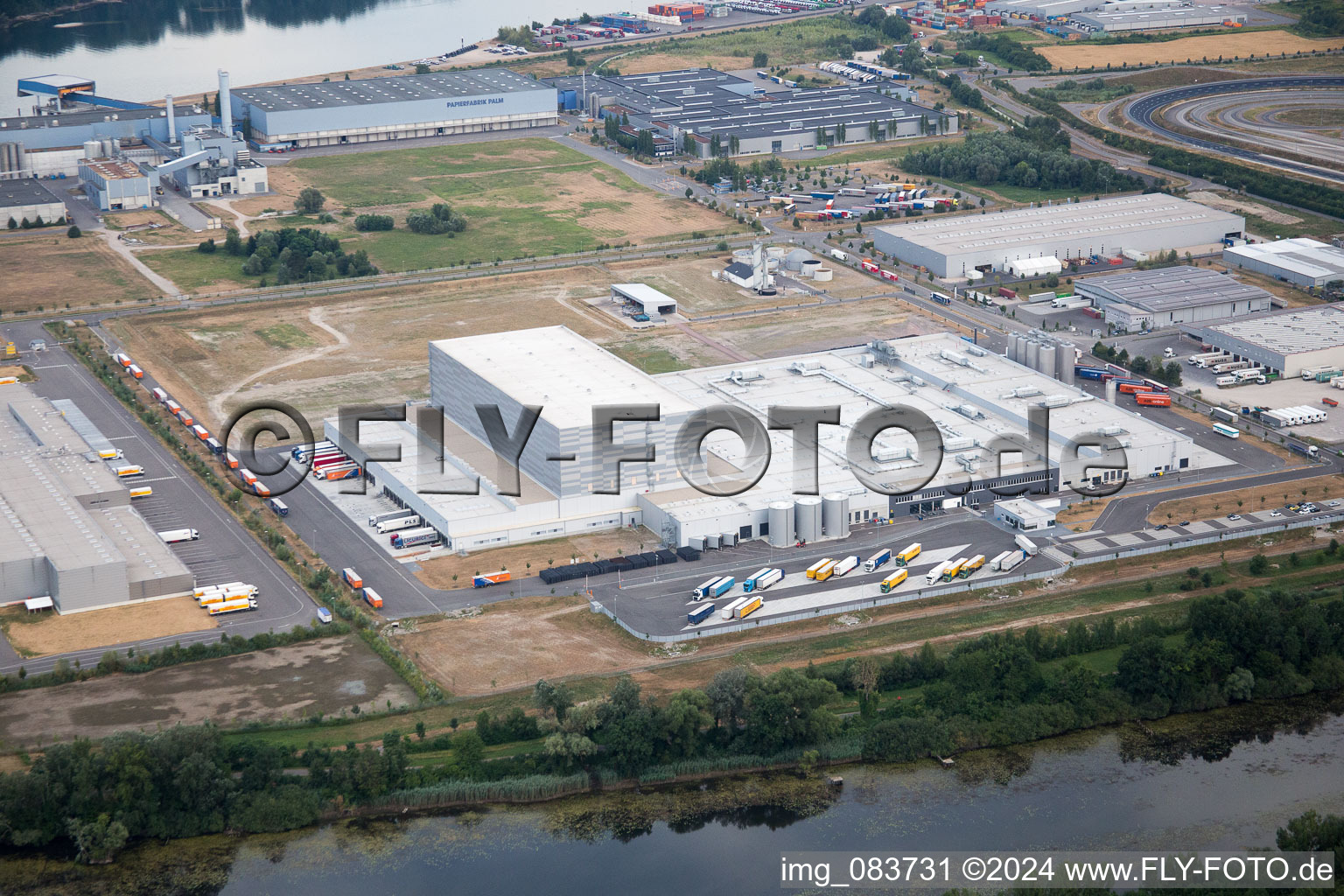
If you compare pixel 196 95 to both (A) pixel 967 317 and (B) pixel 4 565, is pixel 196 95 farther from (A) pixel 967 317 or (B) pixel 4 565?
(B) pixel 4 565

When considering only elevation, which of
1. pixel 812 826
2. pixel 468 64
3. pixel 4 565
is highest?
pixel 468 64

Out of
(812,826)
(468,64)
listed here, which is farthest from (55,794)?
(468,64)

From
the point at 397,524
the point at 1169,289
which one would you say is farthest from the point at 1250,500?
the point at 397,524

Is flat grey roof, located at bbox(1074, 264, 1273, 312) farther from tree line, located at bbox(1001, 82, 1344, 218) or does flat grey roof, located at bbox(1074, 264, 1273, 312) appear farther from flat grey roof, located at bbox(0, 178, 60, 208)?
flat grey roof, located at bbox(0, 178, 60, 208)

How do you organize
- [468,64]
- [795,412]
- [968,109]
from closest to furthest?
[795,412], [968,109], [468,64]

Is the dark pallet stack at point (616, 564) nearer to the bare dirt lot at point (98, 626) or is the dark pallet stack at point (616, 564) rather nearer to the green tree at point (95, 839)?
the bare dirt lot at point (98, 626)

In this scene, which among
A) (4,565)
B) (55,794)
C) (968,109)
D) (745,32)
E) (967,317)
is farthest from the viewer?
(745,32)

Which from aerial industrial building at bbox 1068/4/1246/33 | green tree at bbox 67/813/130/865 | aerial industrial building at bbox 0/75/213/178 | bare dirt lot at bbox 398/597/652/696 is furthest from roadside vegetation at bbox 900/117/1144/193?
green tree at bbox 67/813/130/865
